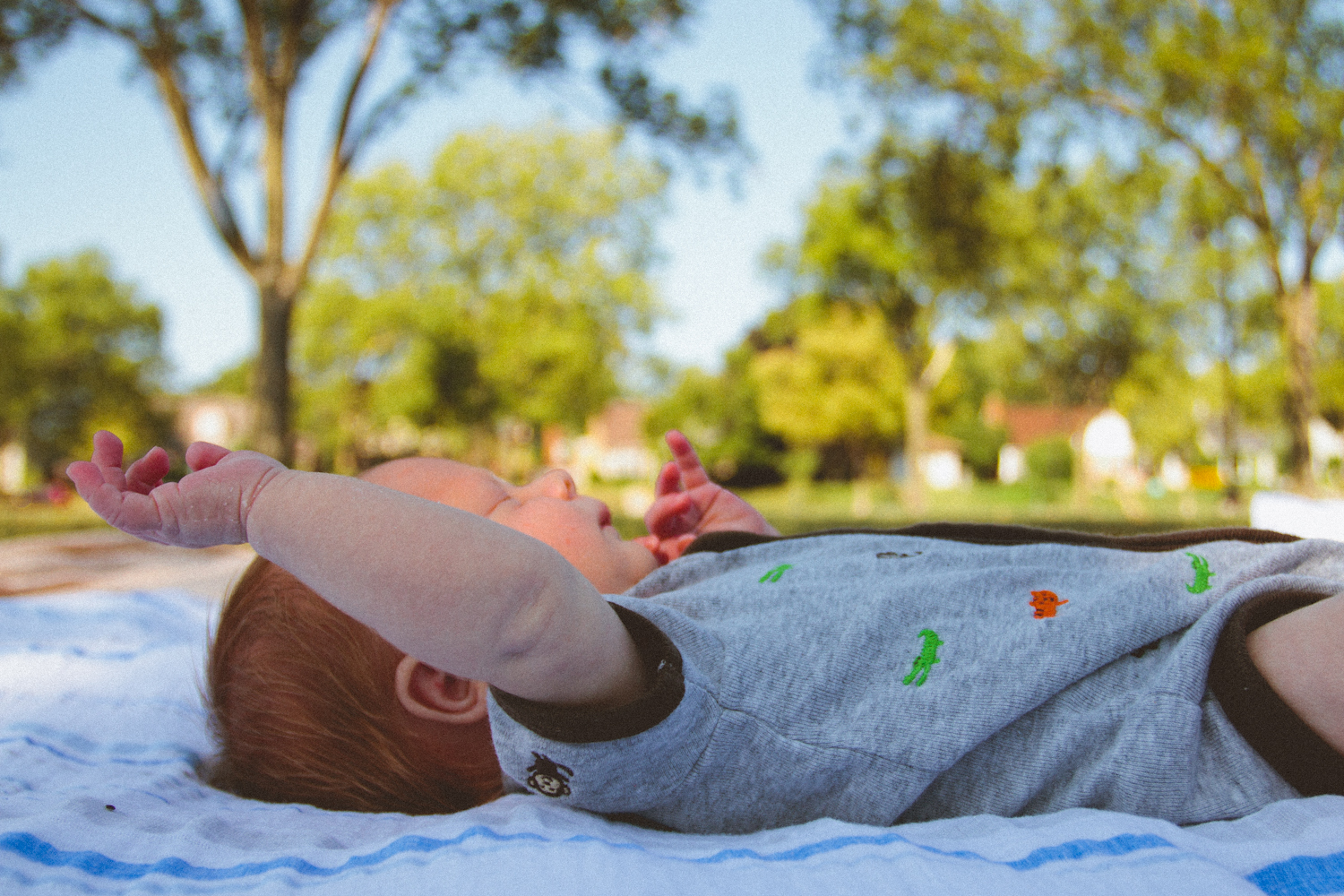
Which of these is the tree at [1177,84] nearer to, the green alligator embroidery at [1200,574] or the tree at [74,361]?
the green alligator embroidery at [1200,574]

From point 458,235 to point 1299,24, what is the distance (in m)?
21.0

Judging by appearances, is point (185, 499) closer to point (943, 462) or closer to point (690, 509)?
point (690, 509)

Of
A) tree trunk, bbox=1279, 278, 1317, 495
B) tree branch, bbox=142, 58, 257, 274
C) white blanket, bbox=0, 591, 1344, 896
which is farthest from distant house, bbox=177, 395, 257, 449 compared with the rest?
white blanket, bbox=0, 591, 1344, 896

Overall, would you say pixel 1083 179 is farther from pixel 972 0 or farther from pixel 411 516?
pixel 411 516

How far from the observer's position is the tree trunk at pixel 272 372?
24.3ft

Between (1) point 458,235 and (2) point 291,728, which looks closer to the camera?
(2) point 291,728

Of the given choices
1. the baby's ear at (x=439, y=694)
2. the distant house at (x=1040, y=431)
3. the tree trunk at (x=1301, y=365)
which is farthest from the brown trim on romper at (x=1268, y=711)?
the distant house at (x=1040, y=431)

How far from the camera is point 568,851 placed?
2.96 feet

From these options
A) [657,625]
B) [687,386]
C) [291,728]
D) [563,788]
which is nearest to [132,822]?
[291,728]

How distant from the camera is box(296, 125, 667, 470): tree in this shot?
81.8 ft

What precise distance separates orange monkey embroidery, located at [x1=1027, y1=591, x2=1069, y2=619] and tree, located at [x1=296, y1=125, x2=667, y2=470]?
77.2 ft

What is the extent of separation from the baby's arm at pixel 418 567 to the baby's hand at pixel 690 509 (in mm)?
821

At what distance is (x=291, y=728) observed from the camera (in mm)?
1298

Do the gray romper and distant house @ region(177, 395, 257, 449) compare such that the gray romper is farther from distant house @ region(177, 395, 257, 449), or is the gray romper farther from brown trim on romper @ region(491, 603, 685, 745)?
distant house @ region(177, 395, 257, 449)
